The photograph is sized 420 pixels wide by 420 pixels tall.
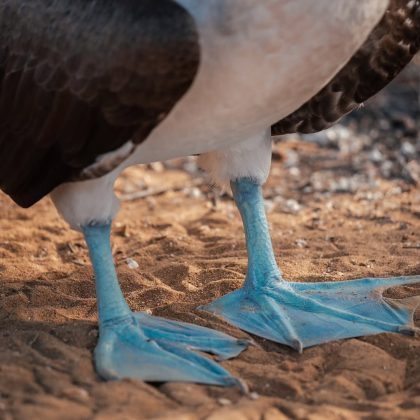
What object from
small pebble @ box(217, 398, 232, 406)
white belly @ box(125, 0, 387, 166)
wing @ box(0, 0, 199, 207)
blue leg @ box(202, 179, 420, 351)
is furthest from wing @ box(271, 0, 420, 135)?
small pebble @ box(217, 398, 232, 406)

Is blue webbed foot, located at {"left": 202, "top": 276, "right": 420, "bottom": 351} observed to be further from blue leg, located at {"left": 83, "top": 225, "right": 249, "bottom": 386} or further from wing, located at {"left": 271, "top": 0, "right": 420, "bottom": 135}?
wing, located at {"left": 271, "top": 0, "right": 420, "bottom": 135}

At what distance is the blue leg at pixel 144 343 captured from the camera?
10.9ft

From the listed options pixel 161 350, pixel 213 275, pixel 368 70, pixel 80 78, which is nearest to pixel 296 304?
Result: pixel 213 275

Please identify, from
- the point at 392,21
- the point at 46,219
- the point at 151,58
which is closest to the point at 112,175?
the point at 151,58

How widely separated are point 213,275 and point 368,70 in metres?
1.29

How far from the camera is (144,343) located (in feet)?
11.8

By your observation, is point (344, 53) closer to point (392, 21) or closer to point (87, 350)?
point (392, 21)

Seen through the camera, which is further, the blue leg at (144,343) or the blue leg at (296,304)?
the blue leg at (296,304)

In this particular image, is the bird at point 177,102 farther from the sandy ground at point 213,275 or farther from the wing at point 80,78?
the sandy ground at point 213,275

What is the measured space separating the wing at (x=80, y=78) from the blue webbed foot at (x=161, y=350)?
67cm

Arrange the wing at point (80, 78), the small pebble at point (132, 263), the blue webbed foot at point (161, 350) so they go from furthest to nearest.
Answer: the small pebble at point (132, 263)
the blue webbed foot at point (161, 350)
the wing at point (80, 78)

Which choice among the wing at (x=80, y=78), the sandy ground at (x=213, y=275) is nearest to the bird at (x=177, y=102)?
the wing at (x=80, y=78)

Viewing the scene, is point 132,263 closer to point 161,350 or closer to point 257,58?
point 161,350

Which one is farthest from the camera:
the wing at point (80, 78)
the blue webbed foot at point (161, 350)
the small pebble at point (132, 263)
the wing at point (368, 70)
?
the small pebble at point (132, 263)
